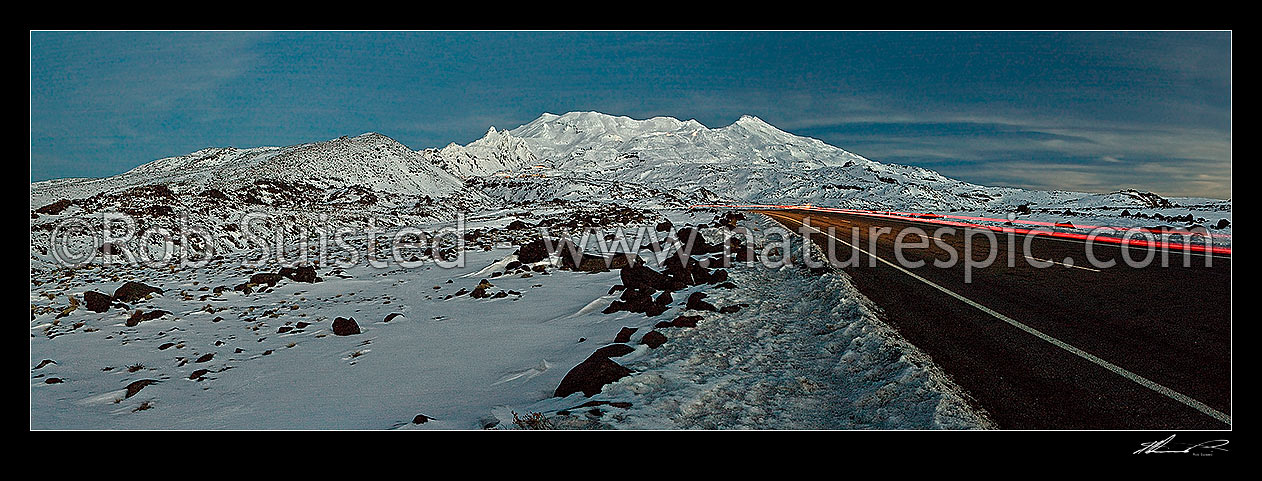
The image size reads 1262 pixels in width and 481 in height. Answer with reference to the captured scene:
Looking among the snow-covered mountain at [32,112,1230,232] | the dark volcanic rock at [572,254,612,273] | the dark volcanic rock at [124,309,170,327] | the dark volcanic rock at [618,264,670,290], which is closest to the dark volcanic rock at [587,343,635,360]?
the dark volcanic rock at [618,264,670,290]

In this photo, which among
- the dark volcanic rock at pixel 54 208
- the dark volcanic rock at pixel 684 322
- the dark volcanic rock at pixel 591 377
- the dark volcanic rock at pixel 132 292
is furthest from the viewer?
the dark volcanic rock at pixel 54 208

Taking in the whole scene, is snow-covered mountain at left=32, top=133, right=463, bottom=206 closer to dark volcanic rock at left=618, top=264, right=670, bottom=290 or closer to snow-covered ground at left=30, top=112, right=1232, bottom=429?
snow-covered ground at left=30, top=112, right=1232, bottom=429

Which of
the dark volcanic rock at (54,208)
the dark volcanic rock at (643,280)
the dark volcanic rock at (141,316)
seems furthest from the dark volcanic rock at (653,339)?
the dark volcanic rock at (54,208)

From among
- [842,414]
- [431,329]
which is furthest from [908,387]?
[431,329]
